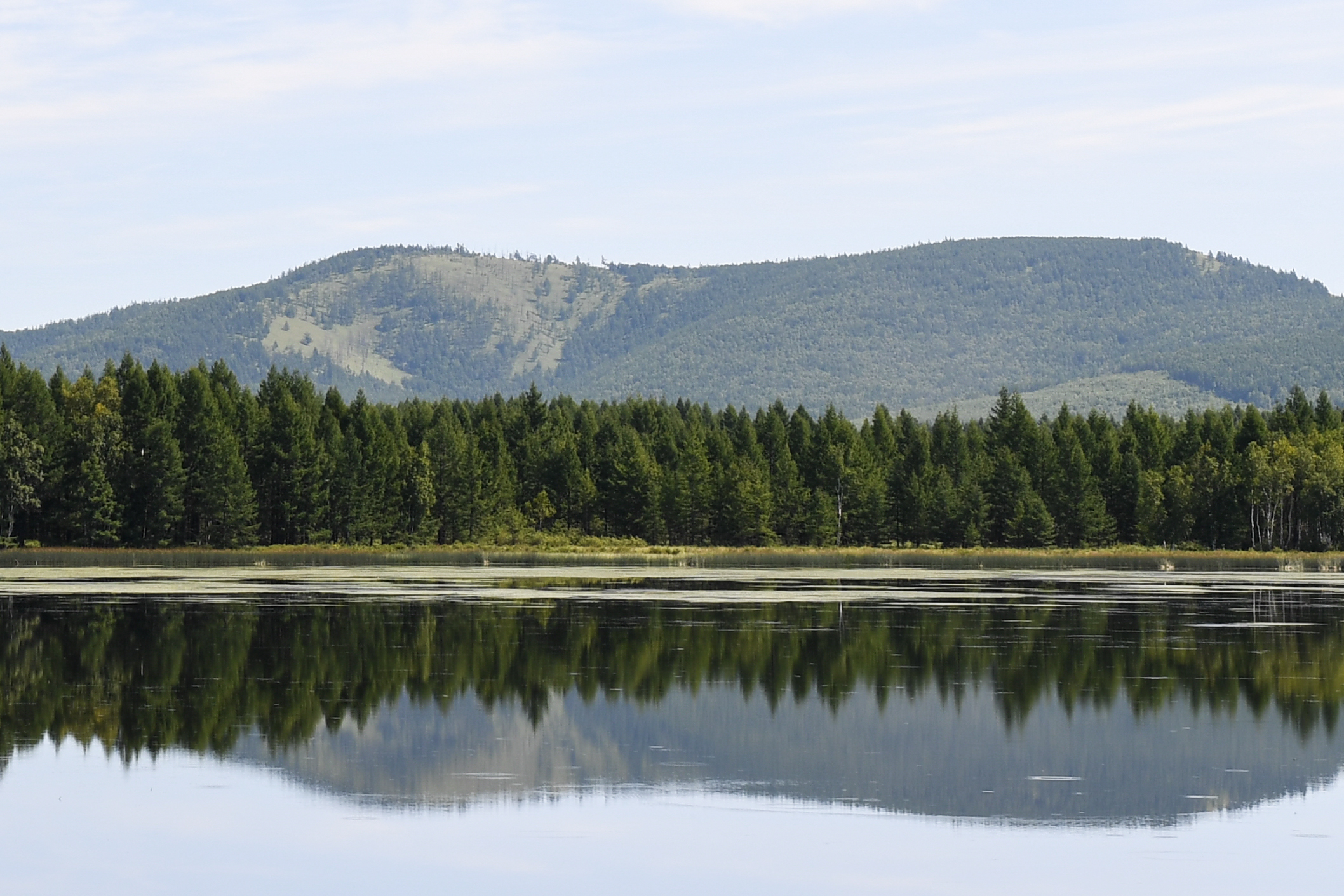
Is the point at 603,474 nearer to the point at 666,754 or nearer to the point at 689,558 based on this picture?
the point at 689,558

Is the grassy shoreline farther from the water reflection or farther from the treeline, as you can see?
the water reflection

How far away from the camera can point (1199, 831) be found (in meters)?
20.8

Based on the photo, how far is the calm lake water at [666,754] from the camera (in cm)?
1911

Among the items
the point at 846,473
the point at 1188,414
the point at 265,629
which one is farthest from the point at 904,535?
the point at 265,629

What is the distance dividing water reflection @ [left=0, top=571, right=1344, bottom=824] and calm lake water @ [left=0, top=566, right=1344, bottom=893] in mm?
111

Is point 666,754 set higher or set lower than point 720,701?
lower

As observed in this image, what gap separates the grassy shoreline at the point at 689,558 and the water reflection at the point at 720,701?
1940 inches

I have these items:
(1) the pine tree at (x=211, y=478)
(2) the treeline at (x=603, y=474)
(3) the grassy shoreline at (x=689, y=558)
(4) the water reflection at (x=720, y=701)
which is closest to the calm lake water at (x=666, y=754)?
(4) the water reflection at (x=720, y=701)

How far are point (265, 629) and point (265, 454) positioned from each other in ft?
251

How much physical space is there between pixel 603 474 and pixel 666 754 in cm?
11726

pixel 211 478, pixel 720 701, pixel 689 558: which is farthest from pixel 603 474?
pixel 720 701

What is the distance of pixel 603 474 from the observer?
470 ft

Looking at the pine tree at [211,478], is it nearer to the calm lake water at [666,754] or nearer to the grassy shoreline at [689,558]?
the grassy shoreline at [689,558]

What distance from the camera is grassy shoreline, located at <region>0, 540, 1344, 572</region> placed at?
335 feet
